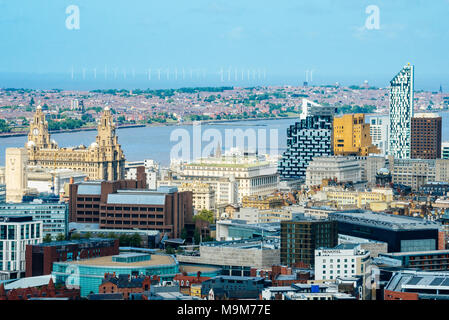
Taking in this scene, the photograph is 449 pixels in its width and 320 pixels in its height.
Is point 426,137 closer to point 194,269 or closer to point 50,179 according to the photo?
point 50,179

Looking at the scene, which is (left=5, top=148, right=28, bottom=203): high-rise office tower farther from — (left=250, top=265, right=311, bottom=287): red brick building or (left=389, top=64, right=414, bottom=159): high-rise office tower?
(left=389, top=64, right=414, bottom=159): high-rise office tower

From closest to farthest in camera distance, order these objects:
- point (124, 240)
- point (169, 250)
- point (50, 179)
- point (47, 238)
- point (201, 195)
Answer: point (169, 250)
point (47, 238)
point (124, 240)
point (201, 195)
point (50, 179)

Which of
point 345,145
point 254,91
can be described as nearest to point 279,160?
point 345,145

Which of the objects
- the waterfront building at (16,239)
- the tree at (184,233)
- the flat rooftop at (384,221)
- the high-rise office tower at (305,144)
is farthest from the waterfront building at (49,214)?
the high-rise office tower at (305,144)

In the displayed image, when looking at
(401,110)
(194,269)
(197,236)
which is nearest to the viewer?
(194,269)

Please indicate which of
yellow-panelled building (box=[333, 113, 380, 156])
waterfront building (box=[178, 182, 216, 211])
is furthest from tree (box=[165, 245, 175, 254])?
yellow-panelled building (box=[333, 113, 380, 156])

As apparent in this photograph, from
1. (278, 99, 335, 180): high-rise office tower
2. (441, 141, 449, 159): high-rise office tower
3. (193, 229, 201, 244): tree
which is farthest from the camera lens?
(441, 141, 449, 159): high-rise office tower

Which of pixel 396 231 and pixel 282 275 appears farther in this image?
pixel 396 231

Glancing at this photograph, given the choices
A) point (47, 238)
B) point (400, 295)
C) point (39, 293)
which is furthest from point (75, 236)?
point (400, 295)
